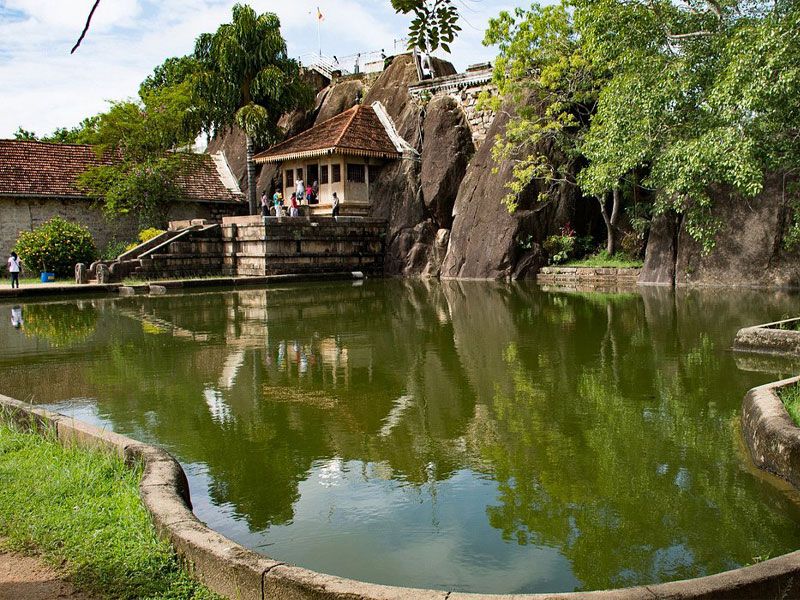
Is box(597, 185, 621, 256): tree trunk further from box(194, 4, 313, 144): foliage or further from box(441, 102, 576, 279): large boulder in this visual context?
box(194, 4, 313, 144): foliage

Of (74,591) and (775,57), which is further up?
(775,57)

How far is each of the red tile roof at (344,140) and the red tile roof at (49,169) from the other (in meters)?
3.28

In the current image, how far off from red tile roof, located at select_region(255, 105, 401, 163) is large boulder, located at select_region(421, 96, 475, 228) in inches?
69.2

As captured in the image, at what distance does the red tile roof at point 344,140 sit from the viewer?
102 ft

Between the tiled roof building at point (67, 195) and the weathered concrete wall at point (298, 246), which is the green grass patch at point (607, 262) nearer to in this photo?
the weathered concrete wall at point (298, 246)

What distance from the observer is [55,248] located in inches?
1013

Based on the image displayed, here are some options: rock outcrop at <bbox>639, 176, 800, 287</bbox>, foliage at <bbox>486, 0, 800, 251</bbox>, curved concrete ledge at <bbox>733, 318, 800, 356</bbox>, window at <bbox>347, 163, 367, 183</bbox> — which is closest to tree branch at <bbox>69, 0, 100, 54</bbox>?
curved concrete ledge at <bbox>733, 318, 800, 356</bbox>

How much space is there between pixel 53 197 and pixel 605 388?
26065 mm

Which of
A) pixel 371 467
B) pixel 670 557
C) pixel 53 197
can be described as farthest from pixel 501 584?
pixel 53 197

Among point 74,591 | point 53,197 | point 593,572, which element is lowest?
point 593,572

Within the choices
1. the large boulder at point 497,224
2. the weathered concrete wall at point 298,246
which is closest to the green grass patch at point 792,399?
the large boulder at point 497,224

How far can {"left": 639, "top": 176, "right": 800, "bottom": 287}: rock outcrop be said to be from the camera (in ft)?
68.5

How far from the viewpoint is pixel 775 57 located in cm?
1470

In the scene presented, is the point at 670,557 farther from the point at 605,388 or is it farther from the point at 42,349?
the point at 42,349
